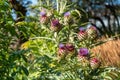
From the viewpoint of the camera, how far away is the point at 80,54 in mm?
3508

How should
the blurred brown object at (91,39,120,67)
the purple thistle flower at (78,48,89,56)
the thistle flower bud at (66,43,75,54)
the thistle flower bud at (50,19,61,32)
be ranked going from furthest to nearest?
the blurred brown object at (91,39,120,67) → the thistle flower bud at (50,19,61,32) → the thistle flower bud at (66,43,75,54) → the purple thistle flower at (78,48,89,56)

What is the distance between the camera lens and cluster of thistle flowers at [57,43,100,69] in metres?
3.51

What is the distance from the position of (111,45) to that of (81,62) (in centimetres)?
687

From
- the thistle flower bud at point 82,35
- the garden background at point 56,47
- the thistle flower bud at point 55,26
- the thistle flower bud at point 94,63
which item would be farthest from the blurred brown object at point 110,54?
the thistle flower bud at point 94,63

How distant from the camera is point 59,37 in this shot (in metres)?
4.11

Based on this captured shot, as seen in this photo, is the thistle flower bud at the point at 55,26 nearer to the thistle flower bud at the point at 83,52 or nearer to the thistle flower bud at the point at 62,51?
the thistle flower bud at the point at 62,51

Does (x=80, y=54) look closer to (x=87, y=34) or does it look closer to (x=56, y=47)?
(x=87, y=34)

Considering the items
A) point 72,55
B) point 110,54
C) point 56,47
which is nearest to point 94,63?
point 72,55

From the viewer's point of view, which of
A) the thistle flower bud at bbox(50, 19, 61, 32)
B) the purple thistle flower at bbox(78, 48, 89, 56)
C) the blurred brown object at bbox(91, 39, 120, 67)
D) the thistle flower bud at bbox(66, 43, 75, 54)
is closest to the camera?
the purple thistle flower at bbox(78, 48, 89, 56)

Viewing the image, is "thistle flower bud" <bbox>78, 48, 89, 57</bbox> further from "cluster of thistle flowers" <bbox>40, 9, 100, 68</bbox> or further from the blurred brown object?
the blurred brown object

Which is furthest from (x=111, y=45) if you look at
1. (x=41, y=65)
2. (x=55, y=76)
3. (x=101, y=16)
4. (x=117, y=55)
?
(x=101, y=16)

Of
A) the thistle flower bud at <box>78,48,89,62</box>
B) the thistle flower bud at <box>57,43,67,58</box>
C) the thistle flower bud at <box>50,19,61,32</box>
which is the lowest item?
the thistle flower bud at <box>78,48,89,62</box>

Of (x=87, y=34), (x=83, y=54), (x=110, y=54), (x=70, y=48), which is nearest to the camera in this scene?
(x=83, y=54)

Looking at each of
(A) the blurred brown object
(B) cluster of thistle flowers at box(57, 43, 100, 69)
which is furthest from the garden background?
(A) the blurred brown object
